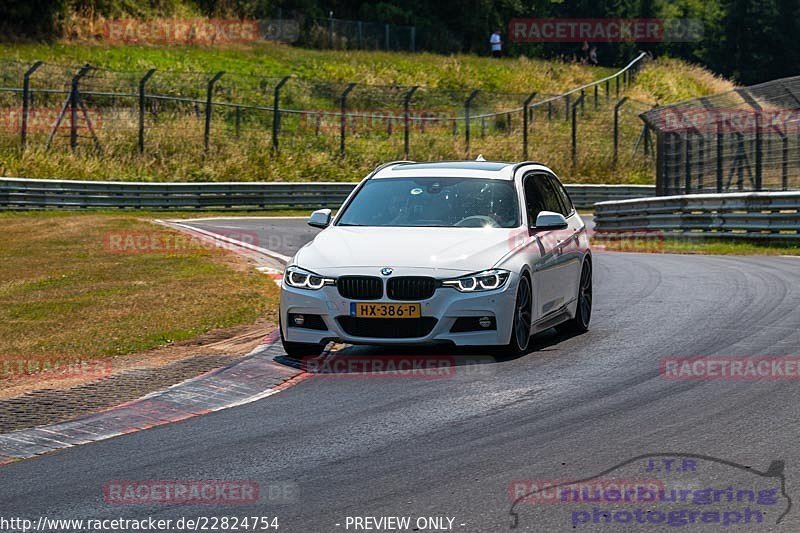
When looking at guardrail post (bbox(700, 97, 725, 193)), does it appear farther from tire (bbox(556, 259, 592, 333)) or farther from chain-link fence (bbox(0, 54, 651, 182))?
tire (bbox(556, 259, 592, 333))

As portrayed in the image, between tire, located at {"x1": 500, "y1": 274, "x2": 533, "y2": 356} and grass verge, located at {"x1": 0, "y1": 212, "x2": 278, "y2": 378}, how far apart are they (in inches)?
137

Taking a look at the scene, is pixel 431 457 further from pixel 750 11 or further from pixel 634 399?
pixel 750 11

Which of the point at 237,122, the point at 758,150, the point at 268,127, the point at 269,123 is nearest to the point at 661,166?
the point at 758,150

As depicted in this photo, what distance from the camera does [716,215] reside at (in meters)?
25.8

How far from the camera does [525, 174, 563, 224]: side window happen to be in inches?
464

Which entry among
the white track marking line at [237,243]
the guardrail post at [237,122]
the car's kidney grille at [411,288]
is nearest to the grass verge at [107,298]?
the white track marking line at [237,243]

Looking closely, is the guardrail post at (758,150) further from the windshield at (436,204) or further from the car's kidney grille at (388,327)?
the car's kidney grille at (388,327)

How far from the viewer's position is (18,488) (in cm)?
654

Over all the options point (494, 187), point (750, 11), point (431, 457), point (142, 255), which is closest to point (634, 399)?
point (431, 457)

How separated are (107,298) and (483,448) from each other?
9.10m

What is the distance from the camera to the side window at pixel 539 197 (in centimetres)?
1178

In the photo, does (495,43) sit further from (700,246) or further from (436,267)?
(436,267)

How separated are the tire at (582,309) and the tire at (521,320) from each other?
1.55m

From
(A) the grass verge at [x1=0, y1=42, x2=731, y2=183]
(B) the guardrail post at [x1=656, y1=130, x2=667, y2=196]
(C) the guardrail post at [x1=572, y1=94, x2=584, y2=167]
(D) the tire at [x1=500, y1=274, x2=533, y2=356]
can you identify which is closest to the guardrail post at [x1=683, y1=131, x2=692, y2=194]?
(B) the guardrail post at [x1=656, y1=130, x2=667, y2=196]
